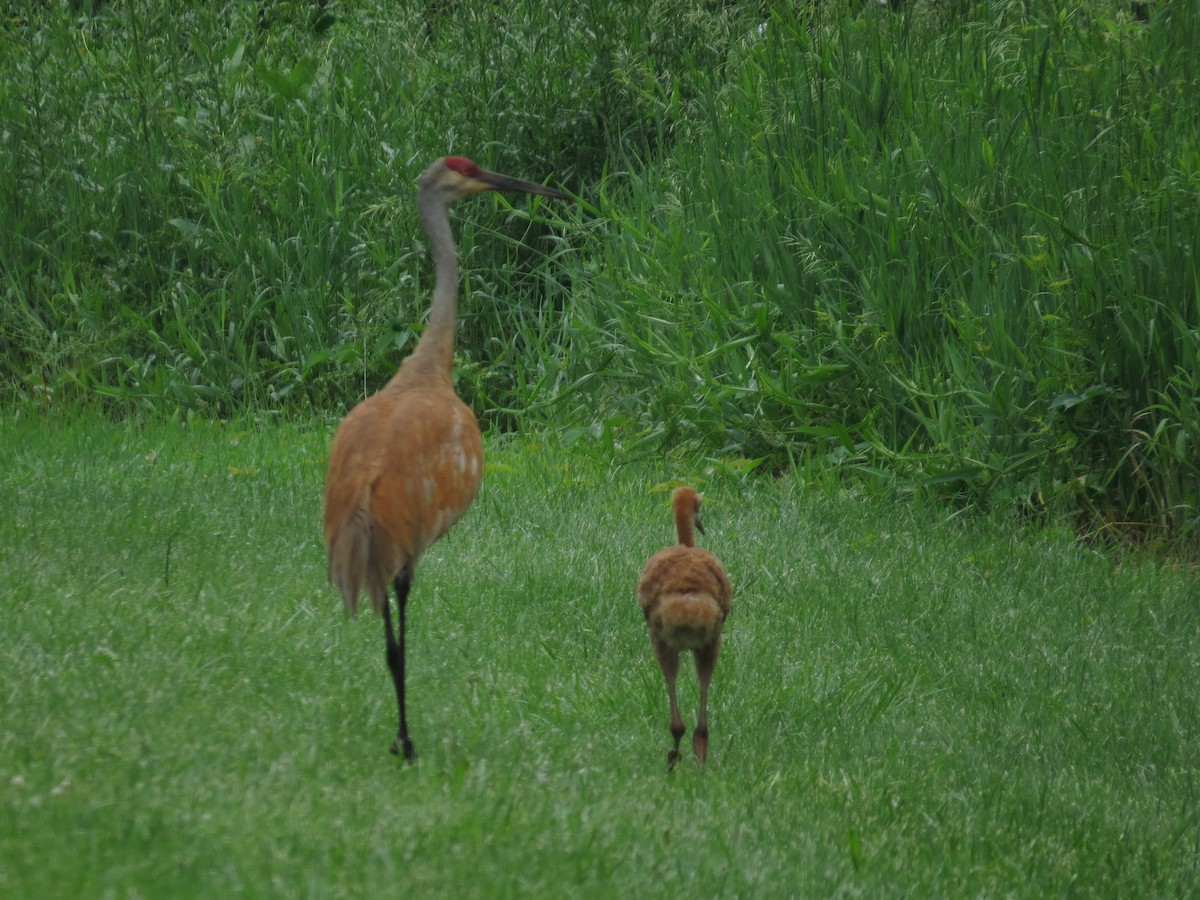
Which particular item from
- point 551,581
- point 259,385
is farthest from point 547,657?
point 259,385

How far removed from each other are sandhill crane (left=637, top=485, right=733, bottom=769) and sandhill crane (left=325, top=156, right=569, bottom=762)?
755mm

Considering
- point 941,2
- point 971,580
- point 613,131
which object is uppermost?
point 941,2

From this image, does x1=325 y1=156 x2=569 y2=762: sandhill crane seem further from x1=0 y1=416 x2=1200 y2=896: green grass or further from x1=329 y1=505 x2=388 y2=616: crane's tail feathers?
x1=0 y1=416 x2=1200 y2=896: green grass

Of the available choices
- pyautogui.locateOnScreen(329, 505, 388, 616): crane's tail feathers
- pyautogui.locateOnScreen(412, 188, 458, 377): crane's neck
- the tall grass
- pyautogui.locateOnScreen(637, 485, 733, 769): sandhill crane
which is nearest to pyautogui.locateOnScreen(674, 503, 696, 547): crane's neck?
pyautogui.locateOnScreen(637, 485, 733, 769): sandhill crane

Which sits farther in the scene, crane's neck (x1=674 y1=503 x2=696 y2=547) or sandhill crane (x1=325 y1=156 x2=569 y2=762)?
crane's neck (x1=674 y1=503 x2=696 y2=547)

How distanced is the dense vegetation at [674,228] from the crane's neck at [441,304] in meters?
3.81

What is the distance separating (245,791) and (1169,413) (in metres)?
6.20

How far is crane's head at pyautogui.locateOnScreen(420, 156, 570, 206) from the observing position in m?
6.32

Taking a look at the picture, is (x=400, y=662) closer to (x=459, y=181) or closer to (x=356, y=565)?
(x=356, y=565)

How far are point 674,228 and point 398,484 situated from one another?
5.89 metres

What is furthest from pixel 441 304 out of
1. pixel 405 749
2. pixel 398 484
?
pixel 405 749

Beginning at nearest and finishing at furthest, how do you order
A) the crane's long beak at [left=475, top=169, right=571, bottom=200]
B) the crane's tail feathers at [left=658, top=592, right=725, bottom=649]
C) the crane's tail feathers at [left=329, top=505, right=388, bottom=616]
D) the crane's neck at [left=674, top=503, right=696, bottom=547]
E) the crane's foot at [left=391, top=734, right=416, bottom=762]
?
the crane's foot at [left=391, top=734, right=416, bottom=762] < the crane's tail feathers at [left=329, top=505, right=388, bottom=616] < the crane's tail feathers at [left=658, top=592, right=725, bottom=649] < the crane's neck at [left=674, top=503, right=696, bottom=547] < the crane's long beak at [left=475, top=169, right=571, bottom=200]

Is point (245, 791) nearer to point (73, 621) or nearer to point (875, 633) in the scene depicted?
point (73, 621)

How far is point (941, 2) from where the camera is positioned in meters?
10.6
